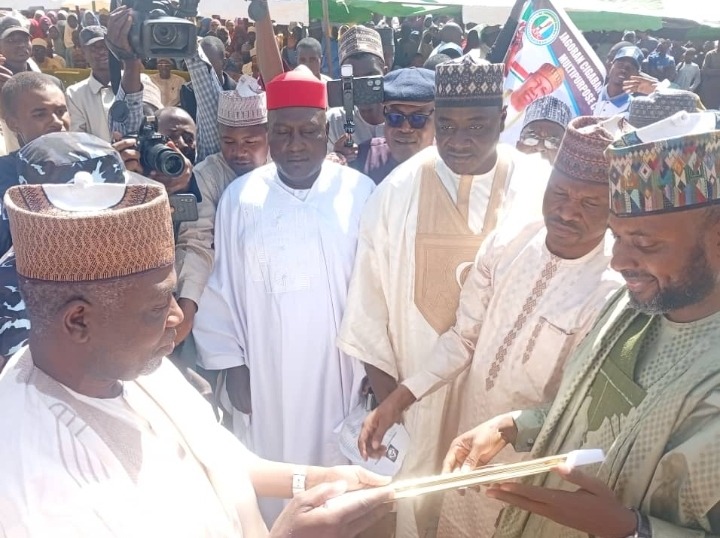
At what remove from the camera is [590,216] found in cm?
199

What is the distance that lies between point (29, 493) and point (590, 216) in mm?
1621

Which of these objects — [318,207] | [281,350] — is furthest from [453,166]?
[281,350]

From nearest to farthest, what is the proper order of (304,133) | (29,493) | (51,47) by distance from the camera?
(29,493), (304,133), (51,47)

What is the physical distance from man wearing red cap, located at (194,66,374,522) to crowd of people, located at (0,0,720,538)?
1 cm

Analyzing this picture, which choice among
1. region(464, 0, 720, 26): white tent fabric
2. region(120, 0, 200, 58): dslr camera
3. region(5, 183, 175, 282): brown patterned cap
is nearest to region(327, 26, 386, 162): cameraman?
region(120, 0, 200, 58): dslr camera

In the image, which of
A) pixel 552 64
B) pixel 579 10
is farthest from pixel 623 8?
pixel 552 64

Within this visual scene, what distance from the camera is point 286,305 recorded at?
297 cm

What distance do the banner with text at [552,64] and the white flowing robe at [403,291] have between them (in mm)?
2032

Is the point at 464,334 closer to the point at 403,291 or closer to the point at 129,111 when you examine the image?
the point at 403,291

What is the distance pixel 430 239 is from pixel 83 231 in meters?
1.62

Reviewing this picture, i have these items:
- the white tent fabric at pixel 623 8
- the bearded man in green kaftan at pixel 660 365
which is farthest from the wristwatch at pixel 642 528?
the white tent fabric at pixel 623 8

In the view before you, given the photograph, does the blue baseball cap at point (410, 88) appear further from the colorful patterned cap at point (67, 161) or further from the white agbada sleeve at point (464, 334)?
the colorful patterned cap at point (67, 161)

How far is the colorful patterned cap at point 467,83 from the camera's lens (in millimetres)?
2617

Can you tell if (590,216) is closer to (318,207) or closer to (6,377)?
(318,207)
